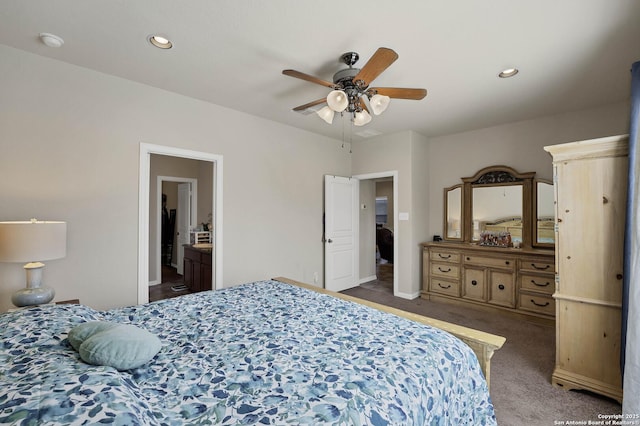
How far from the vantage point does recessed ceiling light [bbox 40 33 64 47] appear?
6.86ft

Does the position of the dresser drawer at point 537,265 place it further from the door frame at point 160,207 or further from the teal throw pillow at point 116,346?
the door frame at point 160,207

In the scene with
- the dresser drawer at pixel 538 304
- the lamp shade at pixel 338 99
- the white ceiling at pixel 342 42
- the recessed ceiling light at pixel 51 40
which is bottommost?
the dresser drawer at pixel 538 304

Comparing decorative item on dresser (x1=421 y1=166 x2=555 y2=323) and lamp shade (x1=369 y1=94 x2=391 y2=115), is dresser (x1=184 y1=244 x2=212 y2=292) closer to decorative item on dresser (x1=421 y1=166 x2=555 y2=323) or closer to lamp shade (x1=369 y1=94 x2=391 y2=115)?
lamp shade (x1=369 y1=94 x2=391 y2=115)

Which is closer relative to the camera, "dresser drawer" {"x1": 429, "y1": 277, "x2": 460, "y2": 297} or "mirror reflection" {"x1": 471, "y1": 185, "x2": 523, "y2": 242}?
"mirror reflection" {"x1": 471, "y1": 185, "x2": 523, "y2": 242}

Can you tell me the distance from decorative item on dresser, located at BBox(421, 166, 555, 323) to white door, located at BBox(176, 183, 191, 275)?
177 inches

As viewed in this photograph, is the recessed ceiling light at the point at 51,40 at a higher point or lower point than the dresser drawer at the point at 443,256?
higher

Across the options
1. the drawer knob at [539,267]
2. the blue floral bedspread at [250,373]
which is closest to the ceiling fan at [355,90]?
the blue floral bedspread at [250,373]

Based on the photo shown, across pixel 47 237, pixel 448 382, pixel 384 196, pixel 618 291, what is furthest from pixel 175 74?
pixel 384 196

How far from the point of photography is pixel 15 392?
2.46 ft

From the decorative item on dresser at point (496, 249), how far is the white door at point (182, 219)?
14.8ft

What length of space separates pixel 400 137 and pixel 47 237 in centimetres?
423

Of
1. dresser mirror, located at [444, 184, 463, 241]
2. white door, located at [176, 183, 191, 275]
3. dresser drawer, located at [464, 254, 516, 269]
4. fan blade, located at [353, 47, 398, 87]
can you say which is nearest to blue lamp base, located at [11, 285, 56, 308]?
fan blade, located at [353, 47, 398, 87]

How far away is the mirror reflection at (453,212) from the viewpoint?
178 inches

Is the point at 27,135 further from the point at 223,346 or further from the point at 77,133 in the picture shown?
the point at 223,346
